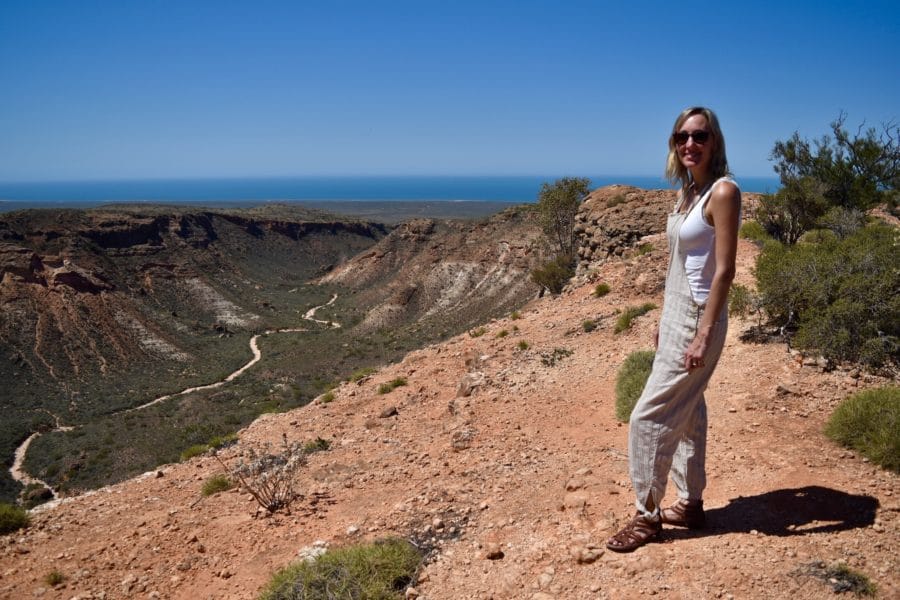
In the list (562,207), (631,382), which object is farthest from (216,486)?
(562,207)

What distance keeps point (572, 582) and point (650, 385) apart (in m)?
1.24

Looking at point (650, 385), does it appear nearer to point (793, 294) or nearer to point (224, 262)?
point (793, 294)

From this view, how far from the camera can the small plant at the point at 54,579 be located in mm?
5004

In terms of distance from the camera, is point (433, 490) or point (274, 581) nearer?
point (274, 581)

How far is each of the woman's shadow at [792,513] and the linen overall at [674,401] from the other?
311 mm

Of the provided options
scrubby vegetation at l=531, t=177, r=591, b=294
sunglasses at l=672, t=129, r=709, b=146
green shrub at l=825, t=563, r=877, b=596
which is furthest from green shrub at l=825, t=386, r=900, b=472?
scrubby vegetation at l=531, t=177, r=591, b=294

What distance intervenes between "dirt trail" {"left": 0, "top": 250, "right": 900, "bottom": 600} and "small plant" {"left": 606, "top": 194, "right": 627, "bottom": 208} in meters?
11.1

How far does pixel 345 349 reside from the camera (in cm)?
3359

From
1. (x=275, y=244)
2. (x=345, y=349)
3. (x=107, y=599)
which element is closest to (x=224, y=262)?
(x=275, y=244)

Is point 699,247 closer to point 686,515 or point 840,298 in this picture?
point 686,515

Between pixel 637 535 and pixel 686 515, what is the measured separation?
1.24 feet

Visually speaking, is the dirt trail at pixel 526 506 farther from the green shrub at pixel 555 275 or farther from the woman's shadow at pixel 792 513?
the green shrub at pixel 555 275

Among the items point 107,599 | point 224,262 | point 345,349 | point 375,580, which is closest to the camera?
point 375,580

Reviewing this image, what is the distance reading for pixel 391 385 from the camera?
10.3 meters
